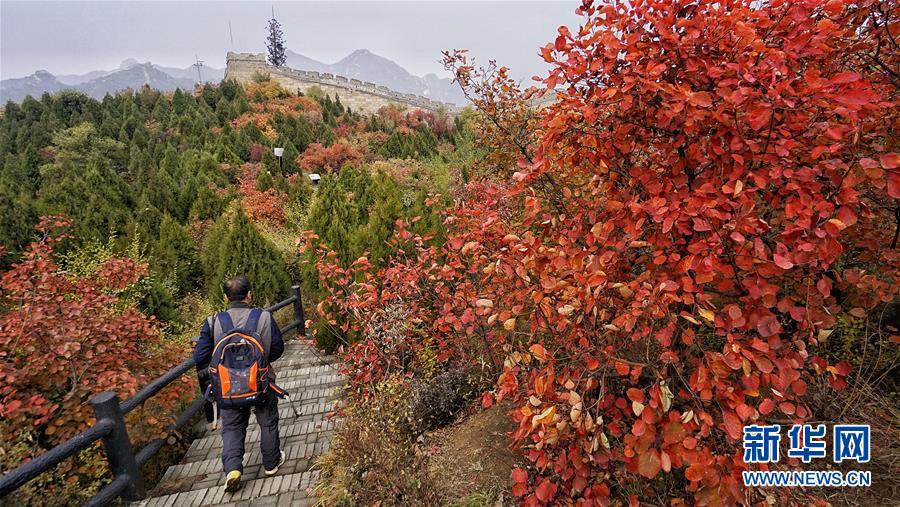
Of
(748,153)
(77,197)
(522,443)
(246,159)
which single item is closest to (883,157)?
(748,153)

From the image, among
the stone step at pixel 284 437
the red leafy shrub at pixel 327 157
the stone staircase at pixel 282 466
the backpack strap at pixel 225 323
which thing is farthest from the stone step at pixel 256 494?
the red leafy shrub at pixel 327 157

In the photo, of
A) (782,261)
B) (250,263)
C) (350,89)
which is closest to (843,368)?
(782,261)

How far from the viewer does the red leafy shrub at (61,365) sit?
10.8 ft

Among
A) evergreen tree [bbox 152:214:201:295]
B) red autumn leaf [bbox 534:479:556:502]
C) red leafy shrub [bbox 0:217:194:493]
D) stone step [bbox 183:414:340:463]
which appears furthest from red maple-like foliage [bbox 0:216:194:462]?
evergreen tree [bbox 152:214:201:295]

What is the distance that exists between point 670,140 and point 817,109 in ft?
1.91

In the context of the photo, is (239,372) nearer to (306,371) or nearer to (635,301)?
(306,371)

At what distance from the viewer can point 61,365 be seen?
3.48 metres

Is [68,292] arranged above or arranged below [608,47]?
below

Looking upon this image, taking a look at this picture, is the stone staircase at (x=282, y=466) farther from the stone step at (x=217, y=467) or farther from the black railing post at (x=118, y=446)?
the black railing post at (x=118, y=446)

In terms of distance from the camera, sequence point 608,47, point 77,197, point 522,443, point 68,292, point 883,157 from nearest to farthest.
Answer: point 883,157 → point 608,47 → point 522,443 → point 68,292 → point 77,197

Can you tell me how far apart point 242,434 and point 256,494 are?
1.61ft

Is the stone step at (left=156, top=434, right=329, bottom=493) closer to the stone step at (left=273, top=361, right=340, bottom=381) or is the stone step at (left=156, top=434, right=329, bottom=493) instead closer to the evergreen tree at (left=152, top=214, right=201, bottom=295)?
the stone step at (left=273, top=361, right=340, bottom=381)

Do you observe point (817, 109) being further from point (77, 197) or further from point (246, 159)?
point (246, 159)

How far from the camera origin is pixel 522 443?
2980mm
